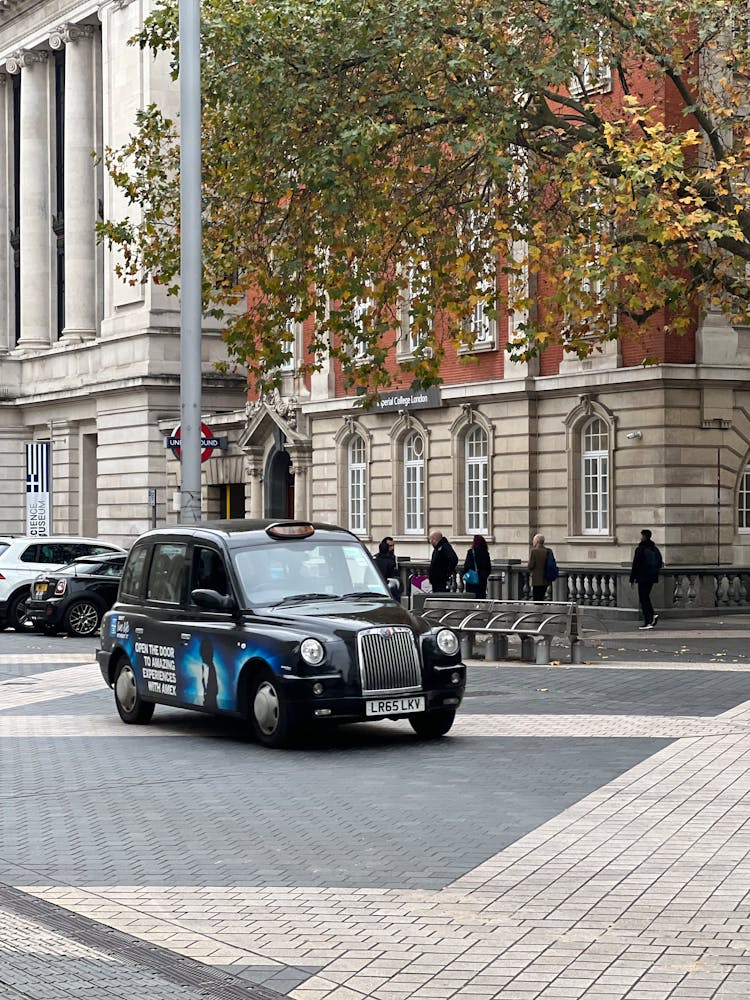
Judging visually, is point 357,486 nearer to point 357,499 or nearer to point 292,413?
point 357,499

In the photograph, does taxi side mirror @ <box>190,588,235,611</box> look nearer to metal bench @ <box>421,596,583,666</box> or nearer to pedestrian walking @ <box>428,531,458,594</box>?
metal bench @ <box>421,596,583,666</box>

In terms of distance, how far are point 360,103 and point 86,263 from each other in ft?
106

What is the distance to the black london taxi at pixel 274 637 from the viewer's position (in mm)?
13492

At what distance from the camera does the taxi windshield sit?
47.5 ft

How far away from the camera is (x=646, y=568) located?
2809 cm

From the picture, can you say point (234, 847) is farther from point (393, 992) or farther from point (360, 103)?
point (360, 103)

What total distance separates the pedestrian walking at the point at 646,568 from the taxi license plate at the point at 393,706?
48.4 feet

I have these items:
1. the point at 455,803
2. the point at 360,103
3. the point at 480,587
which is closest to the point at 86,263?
the point at 480,587

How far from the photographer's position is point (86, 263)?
178 ft

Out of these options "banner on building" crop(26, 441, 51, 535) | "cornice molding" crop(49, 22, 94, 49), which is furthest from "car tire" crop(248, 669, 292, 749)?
"cornice molding" crop(49, 22, 94, 49)

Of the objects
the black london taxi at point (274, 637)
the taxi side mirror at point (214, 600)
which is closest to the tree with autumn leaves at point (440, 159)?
the black london taxi at point (274, 637)

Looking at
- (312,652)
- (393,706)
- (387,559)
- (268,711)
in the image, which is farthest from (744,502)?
(312,652)

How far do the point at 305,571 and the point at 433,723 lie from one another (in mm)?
1719

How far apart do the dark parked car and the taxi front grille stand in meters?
15.8
